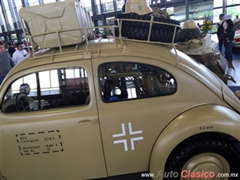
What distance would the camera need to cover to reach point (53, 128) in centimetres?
197

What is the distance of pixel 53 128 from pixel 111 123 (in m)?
0.55

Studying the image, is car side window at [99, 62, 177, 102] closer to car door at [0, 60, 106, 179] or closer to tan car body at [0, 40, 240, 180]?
tan car body at [0, 40, 240, 180]

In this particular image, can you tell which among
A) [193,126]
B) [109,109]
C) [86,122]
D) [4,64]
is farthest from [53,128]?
[4,64]

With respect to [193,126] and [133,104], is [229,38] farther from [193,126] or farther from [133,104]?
[133,104]

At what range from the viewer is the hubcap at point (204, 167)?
6.87 ft

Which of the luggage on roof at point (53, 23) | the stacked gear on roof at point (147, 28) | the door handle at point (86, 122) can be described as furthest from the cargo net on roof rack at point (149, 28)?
the door handle at point (86, 122)

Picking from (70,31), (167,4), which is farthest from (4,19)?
(70,31)

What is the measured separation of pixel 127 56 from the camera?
2008 mm

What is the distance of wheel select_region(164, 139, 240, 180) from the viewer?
80.1 inches

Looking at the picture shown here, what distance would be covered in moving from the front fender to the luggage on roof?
123 cm

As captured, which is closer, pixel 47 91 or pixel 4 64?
pixel 47 91

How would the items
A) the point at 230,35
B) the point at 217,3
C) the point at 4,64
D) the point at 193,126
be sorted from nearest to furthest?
1. the point at 193,126
2. the point at 4,64
3. the point at 230,35
4. the point at 217,3

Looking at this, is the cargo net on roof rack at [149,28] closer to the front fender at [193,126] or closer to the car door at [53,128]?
the car door at [53,128]

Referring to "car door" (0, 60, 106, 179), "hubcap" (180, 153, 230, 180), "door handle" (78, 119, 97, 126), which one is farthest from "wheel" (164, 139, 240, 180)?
"door handle" (78, 119, 97, 126)
